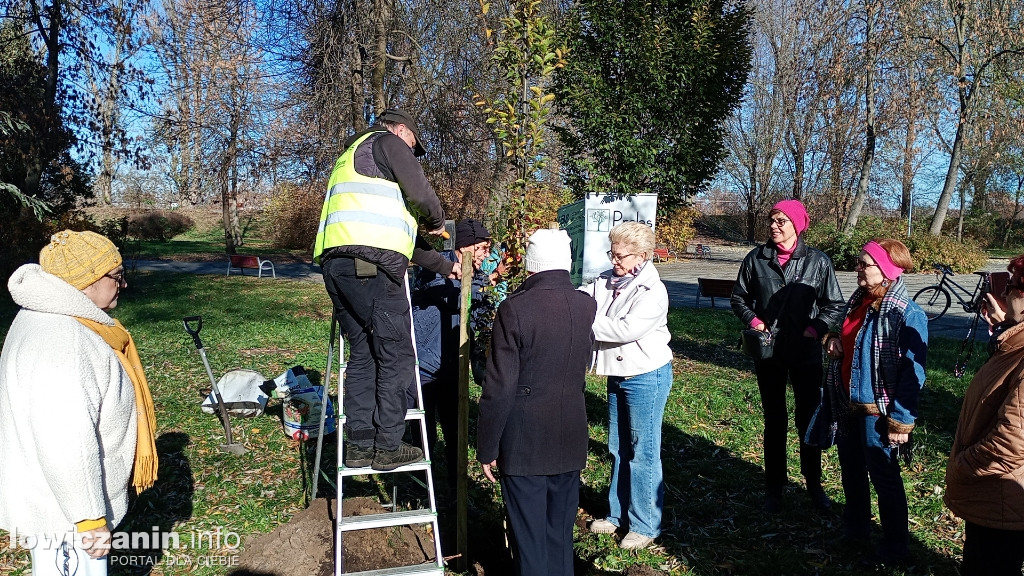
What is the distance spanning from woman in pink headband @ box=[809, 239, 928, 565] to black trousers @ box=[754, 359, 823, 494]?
41cm

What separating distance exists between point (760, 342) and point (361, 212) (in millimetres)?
2667

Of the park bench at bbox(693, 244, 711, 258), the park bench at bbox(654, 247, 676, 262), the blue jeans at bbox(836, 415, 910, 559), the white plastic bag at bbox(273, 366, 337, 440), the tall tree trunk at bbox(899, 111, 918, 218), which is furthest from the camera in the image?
the park bench at bbox(693, 244, 711, 258)

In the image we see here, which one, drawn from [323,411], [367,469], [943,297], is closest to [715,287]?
[943,297]

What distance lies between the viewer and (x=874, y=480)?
371cm

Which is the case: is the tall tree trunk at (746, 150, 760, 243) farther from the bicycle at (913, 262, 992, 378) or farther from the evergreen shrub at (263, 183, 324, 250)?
the evergreen shrub at (263, 183, 324, 250)

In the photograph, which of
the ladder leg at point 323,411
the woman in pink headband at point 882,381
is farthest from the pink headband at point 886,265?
the ladder leg at point 323,411

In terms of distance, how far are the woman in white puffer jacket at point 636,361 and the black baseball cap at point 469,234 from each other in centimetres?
77

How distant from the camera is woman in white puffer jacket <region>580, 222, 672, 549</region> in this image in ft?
12.2

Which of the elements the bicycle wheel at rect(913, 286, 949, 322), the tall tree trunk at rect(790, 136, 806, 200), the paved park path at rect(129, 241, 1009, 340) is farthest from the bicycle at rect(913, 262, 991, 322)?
the tall tree trunk at rect(790, 136, 806, 200)

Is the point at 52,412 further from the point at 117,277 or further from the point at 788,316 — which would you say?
the point at 788,316

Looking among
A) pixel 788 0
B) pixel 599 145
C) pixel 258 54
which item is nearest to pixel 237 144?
pixel 258 54

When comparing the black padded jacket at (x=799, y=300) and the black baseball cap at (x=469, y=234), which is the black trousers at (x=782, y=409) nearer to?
the black padded jacket at (x=799, y=300)

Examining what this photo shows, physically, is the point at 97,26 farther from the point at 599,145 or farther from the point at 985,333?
the point at 985,333

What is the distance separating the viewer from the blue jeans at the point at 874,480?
364 cm
